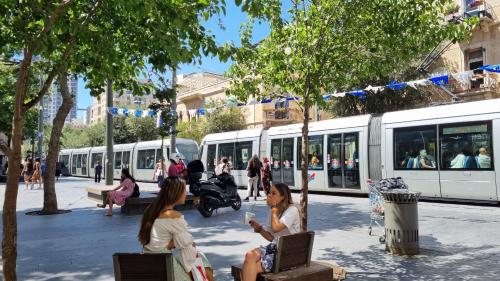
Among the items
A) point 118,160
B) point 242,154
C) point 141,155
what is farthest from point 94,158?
point 242,154

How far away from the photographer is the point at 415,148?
1445cm

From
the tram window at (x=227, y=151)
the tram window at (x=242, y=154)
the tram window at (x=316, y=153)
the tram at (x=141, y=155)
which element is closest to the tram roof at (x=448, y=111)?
the tram window at (x=316, y=153)

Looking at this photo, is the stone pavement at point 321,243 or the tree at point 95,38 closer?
the tree at point 95,38

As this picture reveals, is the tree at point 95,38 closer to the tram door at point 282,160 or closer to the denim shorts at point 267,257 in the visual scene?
the denim shorts at point 267,257

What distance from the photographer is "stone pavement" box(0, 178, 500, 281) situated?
6.25 m

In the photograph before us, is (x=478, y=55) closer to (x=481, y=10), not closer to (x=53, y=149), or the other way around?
(x=481, y=10)

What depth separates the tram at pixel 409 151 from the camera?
12.8 meters

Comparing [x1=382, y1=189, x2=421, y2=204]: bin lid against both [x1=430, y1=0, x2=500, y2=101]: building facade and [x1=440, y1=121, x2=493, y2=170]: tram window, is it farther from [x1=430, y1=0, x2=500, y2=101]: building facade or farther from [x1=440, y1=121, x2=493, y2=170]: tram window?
[x1=430, y1=0, x2=500, y2=101]: building facade

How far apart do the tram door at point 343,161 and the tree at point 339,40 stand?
9.40m

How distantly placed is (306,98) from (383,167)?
9308 millimetres

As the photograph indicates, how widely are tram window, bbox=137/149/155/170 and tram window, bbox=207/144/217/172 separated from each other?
21.3ft

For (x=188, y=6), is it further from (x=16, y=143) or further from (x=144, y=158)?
(x=144, y=158)

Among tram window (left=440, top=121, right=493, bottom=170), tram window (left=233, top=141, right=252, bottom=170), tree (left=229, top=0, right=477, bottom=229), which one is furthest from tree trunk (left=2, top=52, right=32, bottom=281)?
tram window (left=233, top=141, right=252, bottom=170)

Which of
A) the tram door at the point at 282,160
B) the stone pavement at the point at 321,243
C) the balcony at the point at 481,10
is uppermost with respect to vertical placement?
the balcony at the point at 481,10
